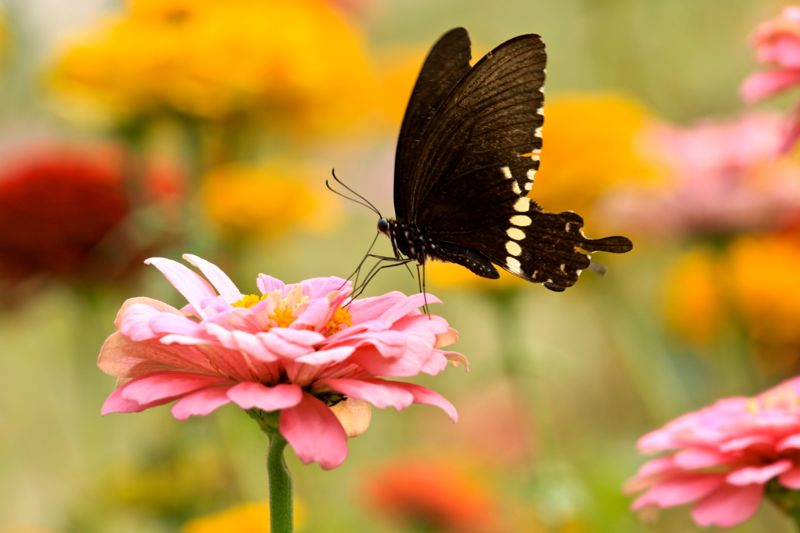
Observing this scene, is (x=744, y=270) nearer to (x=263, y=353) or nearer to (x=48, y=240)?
(x=48, y=240)

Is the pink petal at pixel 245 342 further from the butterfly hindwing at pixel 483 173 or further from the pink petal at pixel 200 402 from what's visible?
the butterfly hindwing at pixel 483 173

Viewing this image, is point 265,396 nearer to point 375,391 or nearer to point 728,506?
point 375,391

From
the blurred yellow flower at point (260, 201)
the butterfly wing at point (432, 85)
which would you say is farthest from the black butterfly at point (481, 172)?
the blurred yellow flower at point (260, 201)

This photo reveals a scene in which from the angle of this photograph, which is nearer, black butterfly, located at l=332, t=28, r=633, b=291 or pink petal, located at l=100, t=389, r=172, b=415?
pink petal, located at l=100, t=389, r=172, b=415

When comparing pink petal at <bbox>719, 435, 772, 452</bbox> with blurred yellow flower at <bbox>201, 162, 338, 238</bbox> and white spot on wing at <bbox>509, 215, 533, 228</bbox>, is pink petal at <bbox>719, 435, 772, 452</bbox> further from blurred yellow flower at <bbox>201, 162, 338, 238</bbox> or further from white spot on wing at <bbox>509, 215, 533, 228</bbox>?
blurred yellow flower at <bbox>201, 162, 338, 238</bbox>

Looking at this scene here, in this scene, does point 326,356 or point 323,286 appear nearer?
point 326,356

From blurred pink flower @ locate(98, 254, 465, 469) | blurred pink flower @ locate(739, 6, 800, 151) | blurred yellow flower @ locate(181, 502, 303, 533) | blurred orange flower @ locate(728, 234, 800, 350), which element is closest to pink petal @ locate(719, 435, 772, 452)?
blurred pink flower @ locate(98, 254, 465, 469)

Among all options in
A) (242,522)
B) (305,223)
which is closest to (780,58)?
(242,522)

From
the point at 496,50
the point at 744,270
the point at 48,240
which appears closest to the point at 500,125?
the point at 496,50
